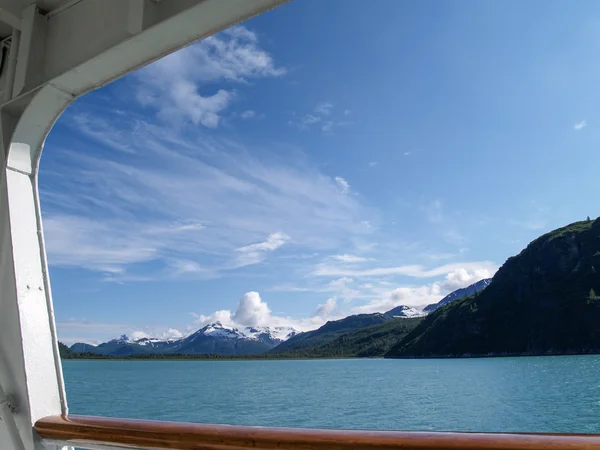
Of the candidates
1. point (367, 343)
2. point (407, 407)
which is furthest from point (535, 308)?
point (407, 407)

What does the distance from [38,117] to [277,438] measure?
1.70m

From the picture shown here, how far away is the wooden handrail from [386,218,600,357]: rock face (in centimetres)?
8367

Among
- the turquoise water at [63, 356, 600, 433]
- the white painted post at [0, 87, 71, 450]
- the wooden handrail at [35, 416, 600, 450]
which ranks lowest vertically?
the turquoise water at [63, 356, 600, 433]

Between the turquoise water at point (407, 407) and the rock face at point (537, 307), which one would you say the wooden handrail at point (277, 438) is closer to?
the turquoise water at point (407, 407)

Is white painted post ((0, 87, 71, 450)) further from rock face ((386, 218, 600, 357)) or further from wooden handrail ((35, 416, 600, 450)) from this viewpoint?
rock face ((386, 218, 600, 357))

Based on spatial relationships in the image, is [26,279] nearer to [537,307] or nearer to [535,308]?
[537,307]

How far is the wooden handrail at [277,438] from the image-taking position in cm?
80

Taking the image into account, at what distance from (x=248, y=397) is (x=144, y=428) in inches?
1320

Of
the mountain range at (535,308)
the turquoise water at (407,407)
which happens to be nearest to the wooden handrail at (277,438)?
the turquoise water at (407,407)

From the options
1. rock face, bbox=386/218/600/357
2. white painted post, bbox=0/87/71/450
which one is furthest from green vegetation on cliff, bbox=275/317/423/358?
white painted post, bbox=0/87/71/450

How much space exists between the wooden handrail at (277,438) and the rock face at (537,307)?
8367cm

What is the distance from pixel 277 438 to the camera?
3.22 ft

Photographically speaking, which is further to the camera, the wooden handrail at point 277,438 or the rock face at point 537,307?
the rock face at point 537,307

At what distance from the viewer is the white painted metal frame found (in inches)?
66.6
